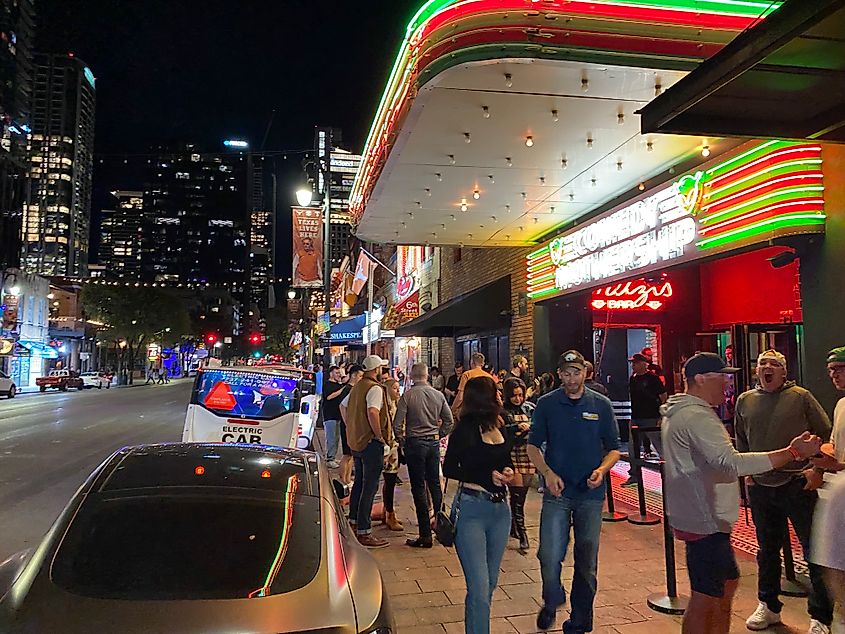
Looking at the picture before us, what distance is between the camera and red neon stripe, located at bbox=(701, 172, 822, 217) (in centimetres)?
673

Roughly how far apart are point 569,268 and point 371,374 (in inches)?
218

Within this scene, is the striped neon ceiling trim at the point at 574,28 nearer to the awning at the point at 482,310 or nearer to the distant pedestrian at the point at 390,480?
the distant pedestrian at the point at 390,480

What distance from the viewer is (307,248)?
21.8 meters

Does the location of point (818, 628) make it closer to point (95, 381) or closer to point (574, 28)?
point (574, 28)

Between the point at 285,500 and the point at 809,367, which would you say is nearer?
the point at 285,500

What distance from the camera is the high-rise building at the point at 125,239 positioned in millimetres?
193625

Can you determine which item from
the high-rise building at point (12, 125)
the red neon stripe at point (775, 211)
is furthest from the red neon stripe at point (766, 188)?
the high-rise building at point (12, 125)

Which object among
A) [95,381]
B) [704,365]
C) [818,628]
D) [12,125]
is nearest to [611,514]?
[818,628]

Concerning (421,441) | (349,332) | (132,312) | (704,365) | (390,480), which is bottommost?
(390,480)

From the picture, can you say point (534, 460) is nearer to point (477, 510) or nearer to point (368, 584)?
point (477, 510)

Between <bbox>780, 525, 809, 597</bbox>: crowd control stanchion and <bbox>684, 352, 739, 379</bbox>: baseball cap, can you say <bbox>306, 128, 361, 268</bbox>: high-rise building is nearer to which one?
<bbox>780, 525, 809, 597</bbox>: crowd control stanchion

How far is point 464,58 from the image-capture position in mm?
5910

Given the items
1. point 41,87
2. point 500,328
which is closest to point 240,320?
point 41,87

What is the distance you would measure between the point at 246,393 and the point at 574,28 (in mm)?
7175
